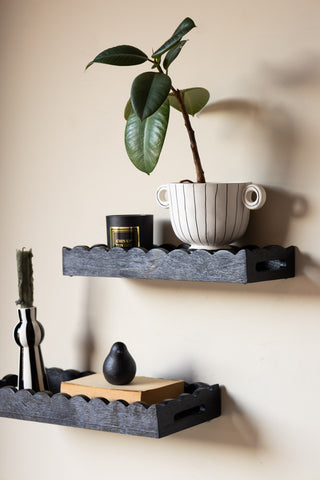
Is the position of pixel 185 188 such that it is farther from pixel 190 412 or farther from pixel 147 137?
pixel 190 412

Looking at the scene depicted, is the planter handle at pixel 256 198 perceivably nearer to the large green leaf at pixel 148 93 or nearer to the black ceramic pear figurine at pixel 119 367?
the large green leaf at pixel 148 93

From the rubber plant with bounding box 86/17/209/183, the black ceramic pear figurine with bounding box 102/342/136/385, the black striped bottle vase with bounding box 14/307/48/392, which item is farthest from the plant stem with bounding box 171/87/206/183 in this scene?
the black striped bottle vase with bounding box 14/307/48/392

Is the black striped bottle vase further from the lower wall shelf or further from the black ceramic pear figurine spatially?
the black ceramic pear figurine

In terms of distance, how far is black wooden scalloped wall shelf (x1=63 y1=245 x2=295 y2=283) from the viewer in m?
1.33

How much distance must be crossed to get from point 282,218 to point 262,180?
9 centimetres

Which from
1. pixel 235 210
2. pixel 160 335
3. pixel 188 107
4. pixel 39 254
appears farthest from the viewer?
pixel 39 254

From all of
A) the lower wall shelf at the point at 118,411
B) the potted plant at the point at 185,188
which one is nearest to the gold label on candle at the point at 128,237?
the potted plant at the point at 185,188

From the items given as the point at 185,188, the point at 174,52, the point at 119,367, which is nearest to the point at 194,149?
the point at 185,188

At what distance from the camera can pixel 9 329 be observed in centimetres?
187

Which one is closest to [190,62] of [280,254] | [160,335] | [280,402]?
[280,254]

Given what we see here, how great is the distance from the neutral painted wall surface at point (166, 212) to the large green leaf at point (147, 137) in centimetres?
16

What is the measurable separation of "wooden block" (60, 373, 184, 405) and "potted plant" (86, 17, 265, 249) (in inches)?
12.1

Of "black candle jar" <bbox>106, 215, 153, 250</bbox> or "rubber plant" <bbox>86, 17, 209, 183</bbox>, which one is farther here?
"black candle jar" <bbox>106, 215, 153, 250</bbox>

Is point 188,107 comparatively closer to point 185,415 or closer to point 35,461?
point 185,415
